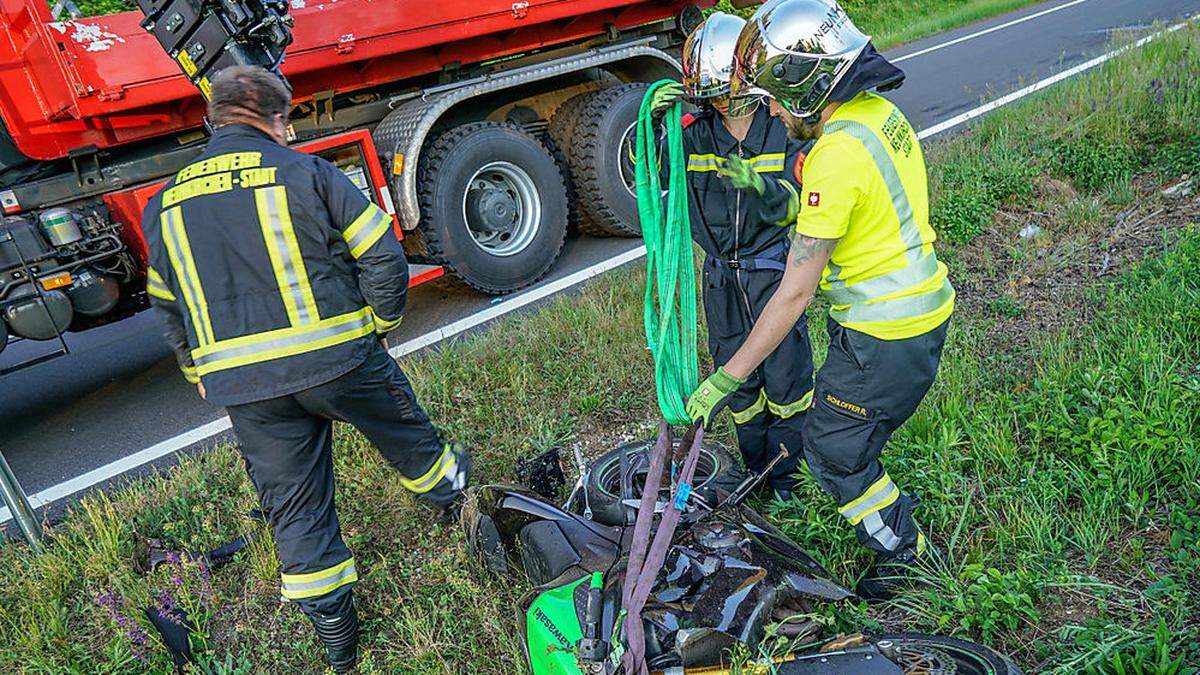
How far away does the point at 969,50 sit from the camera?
457 inches

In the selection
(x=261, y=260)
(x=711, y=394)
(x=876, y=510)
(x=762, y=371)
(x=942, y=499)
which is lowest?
(x=942, y=499)

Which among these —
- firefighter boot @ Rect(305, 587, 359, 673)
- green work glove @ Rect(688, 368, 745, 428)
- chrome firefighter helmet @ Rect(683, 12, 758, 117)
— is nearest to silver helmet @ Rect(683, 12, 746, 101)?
chrome firefighter helmet @ Rect(683, 12, 758, 117)

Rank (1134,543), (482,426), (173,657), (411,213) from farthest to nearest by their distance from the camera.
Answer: (411,213) < (482,426) < (173,657) < (1134,543)

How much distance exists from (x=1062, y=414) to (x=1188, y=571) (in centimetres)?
83

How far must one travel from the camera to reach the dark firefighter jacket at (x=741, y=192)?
285 centimetres

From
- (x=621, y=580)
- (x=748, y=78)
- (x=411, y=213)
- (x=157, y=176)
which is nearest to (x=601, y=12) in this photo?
(x=411, y=213)

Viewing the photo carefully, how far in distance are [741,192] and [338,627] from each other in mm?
2000

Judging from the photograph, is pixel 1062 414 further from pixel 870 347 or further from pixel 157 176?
pixel 157 176

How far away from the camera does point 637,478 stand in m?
3.16

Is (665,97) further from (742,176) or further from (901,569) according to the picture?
(901,569)

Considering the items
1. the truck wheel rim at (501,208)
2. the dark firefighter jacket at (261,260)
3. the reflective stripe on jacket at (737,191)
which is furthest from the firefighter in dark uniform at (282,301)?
the truck wheel rim at (501,208)

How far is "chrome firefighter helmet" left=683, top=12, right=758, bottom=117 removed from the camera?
2.74 meters

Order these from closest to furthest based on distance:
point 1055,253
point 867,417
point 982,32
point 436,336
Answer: point 867,417, point 1055,253, point 436,336, point 982,32

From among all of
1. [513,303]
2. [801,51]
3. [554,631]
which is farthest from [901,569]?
[513,303]
